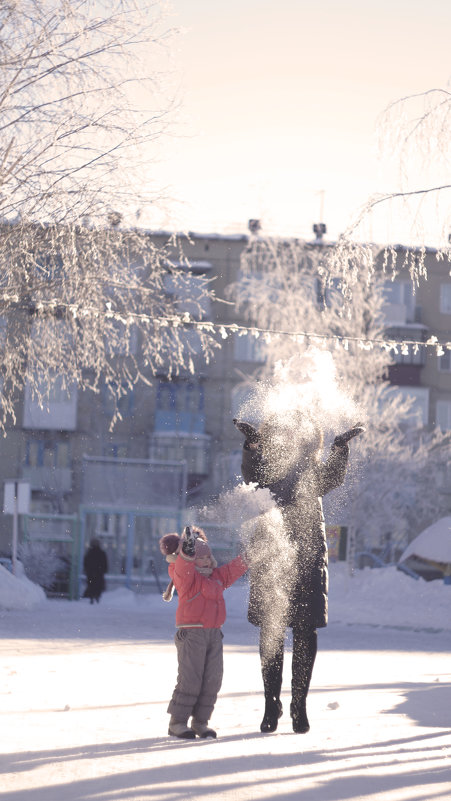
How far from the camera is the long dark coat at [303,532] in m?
7.66

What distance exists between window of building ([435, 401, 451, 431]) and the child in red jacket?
4146 centimetres

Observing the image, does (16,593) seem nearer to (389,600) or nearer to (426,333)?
(389,600)

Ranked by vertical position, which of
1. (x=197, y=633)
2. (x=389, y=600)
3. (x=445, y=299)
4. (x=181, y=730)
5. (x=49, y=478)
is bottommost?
(x=49, y=478)

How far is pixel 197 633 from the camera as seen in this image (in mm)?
7660

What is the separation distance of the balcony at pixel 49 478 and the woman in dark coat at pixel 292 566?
39181mm

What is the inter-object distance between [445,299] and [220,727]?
4268cm

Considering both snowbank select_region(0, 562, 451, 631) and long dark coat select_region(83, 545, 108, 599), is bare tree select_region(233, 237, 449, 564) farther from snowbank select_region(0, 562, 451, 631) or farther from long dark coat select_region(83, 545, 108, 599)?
long dark coat select_region(83, 545, 108, 599)

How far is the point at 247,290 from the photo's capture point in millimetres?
37500

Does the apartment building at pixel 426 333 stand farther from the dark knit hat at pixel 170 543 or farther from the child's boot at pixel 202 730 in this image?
the child's boot at pixel 202 730

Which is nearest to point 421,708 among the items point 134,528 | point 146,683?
point 146,683

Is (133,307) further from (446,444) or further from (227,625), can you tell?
(446,444)

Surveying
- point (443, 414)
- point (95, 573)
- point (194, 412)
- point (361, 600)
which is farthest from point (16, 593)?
point (443, 414)

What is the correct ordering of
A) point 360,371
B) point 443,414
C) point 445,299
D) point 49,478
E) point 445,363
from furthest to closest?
point 445,299 → point 445,363 → point 443,414 → point 49,478 → point 360,371

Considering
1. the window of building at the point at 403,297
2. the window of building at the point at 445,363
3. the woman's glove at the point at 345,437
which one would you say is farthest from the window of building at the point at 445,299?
the woman's glove at the point at 345,437
